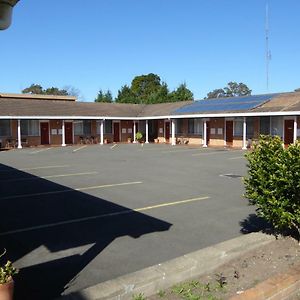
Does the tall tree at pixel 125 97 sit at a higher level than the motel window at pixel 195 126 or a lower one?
higher

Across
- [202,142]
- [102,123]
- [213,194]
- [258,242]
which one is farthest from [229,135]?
[258,242]

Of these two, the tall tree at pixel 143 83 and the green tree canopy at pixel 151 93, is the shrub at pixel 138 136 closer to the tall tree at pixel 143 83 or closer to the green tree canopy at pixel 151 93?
the green tree canopy at pixel 151 93

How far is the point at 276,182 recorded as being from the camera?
5.71 m

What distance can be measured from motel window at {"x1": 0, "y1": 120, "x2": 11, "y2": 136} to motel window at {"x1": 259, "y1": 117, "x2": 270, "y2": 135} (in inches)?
→ 869

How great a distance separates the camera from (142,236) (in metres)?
6.76

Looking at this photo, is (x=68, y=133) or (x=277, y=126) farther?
(x=68, y=133)

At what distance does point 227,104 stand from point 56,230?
96.8 ft

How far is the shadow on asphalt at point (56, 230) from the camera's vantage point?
4.88 metres

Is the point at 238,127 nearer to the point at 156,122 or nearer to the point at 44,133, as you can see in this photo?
the point at 156,122

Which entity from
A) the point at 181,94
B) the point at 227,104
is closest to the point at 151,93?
the point at 181,94

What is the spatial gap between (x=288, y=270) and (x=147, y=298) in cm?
A: 201

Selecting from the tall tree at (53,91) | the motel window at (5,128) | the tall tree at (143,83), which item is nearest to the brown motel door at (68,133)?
the motel window at (5,128)

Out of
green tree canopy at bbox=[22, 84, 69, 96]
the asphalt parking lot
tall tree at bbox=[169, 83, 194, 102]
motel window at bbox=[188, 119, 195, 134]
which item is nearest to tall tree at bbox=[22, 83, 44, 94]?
green tree canopy at bbox=[22, 84, 69, 96]

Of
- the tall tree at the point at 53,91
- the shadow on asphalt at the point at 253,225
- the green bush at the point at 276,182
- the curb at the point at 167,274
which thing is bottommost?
the shadow on asphalt at the point at 253,225
